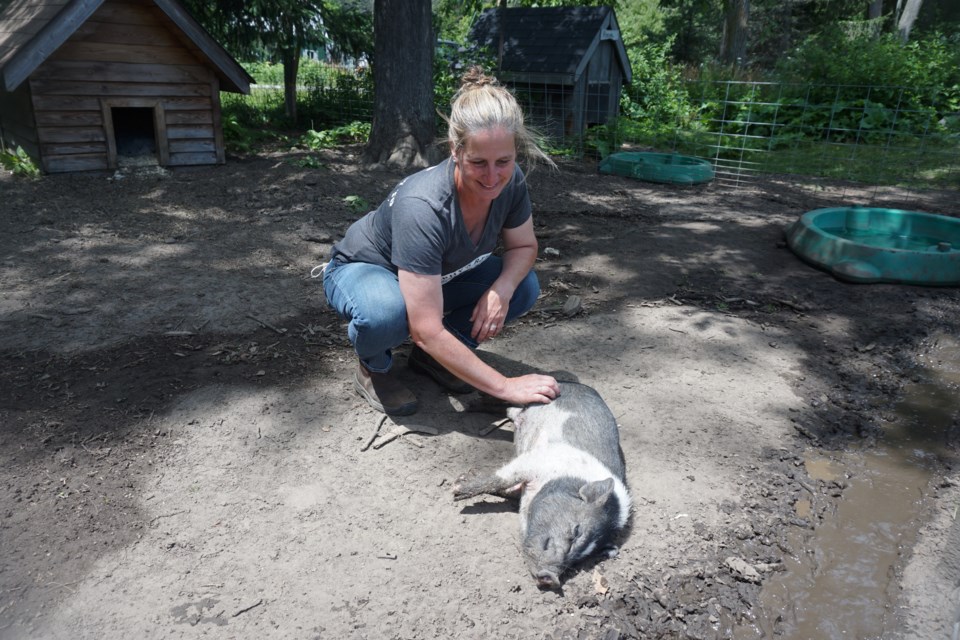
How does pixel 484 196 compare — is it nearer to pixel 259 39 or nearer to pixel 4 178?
pixel 4 178

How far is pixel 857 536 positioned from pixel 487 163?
1.97 metres

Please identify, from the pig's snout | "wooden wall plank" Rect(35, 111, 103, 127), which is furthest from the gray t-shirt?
"wooden wall plank" Rect(35, 111, 103, 127)

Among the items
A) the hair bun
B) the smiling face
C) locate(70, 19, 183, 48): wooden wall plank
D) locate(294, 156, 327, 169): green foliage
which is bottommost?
locate(294, 156, 327, 169): green foliage

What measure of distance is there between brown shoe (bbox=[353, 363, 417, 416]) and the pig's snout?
1.11 m

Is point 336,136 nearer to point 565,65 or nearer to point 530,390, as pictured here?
point 565,65

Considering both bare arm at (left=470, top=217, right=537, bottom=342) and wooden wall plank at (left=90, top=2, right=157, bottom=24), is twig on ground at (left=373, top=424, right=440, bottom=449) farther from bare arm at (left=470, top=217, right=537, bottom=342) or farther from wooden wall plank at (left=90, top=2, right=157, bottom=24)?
wooden wall plank at (left=90, top=2, right=157, bottom=24)

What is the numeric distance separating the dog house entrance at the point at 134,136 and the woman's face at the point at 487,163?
6005mm

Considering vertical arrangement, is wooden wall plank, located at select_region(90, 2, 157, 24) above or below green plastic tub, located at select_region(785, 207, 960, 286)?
above

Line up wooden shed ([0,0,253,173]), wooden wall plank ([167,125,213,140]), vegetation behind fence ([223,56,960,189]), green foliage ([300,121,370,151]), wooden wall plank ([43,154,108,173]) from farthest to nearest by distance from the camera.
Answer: green foliage ([300,121,370,151])
vegetation behind fence ([223,56,960,189])
wooden wall plank ([167,125,213,140])
wooden wall plank ([43,154,108,173])
wooden shed ([0,0,253,173])

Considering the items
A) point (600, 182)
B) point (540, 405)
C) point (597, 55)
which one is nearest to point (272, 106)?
point (597, 55)

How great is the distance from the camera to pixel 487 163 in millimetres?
2420

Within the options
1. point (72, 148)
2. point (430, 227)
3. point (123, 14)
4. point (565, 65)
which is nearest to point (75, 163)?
point (72, 148)

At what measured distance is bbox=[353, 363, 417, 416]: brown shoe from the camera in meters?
3.04

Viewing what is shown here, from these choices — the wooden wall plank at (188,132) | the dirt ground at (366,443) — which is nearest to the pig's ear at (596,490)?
the dirt ground at (366,443)
